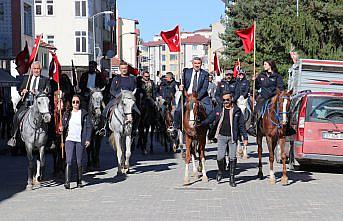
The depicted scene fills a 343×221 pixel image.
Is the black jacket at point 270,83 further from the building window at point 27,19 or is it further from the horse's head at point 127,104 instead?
the building window at point 27,19

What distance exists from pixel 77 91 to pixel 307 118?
592cm

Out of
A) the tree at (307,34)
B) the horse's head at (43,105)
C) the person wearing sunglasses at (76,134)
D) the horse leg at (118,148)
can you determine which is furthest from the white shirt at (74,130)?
the tree at (307,34)

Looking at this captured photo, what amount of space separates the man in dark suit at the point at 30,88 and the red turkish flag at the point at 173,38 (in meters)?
3.57

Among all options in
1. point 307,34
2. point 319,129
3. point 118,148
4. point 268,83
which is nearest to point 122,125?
point 118,148

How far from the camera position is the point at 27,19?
151 ft

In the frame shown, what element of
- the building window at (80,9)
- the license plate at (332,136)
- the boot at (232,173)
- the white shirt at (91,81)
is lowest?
the boot at (232,173)

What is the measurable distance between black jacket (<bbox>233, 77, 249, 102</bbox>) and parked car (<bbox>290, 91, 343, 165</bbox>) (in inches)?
110

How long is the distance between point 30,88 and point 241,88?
Answer: 763cm

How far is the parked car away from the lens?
56.9 ft

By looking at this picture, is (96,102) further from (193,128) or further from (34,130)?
(193,128)

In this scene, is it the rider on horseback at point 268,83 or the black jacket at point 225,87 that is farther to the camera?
the black jacket at point 225,87

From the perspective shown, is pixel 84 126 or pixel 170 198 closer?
pixel 170 198

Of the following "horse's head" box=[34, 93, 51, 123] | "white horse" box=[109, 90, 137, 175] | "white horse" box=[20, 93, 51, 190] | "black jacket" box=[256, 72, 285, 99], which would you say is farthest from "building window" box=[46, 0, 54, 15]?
"horse's head" box=[34, 93, 51, 123]

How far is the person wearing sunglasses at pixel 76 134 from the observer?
14.8 metres
